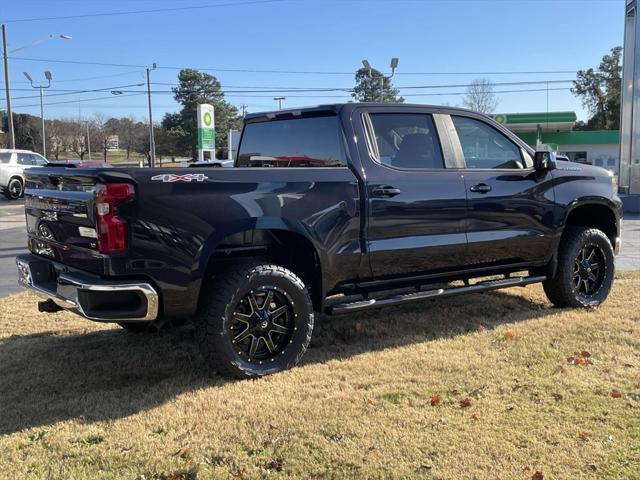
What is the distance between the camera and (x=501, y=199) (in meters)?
5.41

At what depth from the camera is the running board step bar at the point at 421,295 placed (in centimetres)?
460

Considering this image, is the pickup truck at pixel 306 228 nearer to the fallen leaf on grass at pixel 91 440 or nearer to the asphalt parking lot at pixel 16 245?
the fallen leaf on grass at pixel 91 440

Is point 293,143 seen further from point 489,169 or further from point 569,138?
point 569,138

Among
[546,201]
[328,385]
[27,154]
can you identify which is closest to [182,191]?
[328,385]

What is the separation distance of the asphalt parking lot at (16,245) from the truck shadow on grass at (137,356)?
2816 millimetres

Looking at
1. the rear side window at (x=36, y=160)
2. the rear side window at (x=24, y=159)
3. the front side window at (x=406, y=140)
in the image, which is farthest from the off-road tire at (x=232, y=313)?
the rear side window at (x=36, y=160)

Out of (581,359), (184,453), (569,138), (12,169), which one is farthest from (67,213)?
(569,138)

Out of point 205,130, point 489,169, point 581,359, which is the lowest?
point 581,359

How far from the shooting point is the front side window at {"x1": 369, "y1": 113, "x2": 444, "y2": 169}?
4.91m

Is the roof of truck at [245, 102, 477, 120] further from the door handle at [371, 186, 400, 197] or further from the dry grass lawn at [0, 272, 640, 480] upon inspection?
the dry grass lawn at [0, 272, 640, 480]

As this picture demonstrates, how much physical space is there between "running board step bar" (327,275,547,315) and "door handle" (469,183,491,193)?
839mm

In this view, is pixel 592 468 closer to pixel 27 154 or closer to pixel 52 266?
pixel 52 266

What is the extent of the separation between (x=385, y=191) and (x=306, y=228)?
2.43ft

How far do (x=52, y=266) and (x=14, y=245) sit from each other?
28.7 ft
